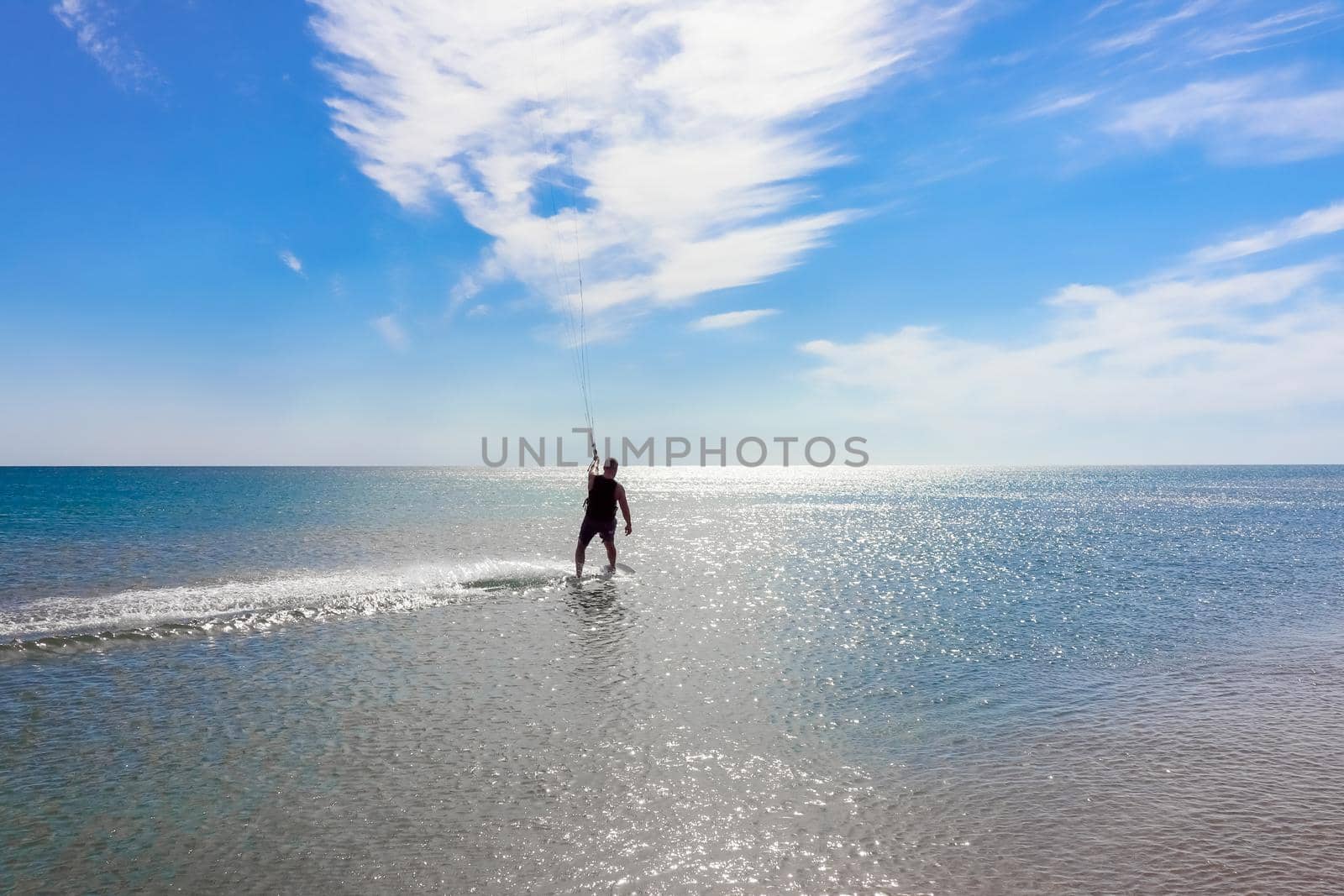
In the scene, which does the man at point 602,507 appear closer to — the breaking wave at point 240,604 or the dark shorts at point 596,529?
the dark shorts at point 596,529

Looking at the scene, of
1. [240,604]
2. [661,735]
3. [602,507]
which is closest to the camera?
[661,735]

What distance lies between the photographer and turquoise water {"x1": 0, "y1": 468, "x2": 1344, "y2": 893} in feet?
20.5

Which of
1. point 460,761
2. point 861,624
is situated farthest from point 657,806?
point 861,624

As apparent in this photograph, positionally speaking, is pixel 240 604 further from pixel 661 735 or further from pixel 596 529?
pixel 661 735

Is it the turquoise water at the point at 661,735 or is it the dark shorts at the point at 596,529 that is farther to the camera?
the dark shorts at the point at 596,529

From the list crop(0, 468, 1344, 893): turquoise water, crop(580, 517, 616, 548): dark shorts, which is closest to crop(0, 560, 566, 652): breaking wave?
crop(0, 468, 1344, 893): turquoise water

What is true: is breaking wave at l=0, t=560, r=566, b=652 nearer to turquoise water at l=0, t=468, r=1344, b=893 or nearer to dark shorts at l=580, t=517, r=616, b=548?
turquoise water at l=0, t=468, r=1344, b=893

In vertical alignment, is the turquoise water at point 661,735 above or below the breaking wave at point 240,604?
below

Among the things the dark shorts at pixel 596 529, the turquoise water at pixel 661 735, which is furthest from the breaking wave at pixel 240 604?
the dark shorts at pixel 596 529

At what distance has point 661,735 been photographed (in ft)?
30.0

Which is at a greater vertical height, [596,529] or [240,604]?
[596,529]

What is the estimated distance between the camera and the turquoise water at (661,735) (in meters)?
6.26

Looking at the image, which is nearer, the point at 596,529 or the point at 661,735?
the point at 661,735

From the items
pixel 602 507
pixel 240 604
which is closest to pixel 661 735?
pixel 240 604
